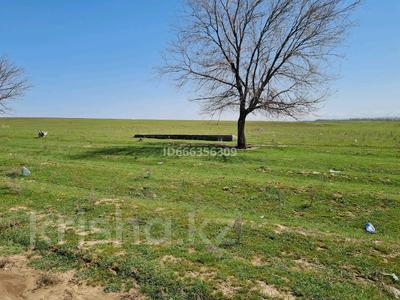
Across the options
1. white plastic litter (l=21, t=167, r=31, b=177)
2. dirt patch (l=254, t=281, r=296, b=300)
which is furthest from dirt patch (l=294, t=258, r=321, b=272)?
white plastic litter (l=21, t=167, r=31, b=177)

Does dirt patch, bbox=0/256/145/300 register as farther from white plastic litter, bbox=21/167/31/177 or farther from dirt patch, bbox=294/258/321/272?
white plastic litter, bbox=21/167/31/177

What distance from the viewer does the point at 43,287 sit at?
21.5ft

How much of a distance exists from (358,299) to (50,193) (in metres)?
9.59

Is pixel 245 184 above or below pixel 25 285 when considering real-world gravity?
above

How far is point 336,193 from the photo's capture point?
12.4 m

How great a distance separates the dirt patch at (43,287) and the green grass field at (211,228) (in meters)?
0.22

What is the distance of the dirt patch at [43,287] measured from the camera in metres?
6.27

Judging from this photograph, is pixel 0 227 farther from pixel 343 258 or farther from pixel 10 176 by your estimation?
pixel 343 258

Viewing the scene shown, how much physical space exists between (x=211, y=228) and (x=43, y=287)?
4.03 metres

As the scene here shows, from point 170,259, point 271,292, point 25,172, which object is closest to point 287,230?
point 271,292

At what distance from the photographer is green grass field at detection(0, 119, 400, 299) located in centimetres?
671

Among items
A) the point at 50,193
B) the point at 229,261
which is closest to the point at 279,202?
the point at 229,261

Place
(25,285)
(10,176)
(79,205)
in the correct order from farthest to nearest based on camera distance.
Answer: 1. (10,176)
2. (79,205)
3. (25,285)

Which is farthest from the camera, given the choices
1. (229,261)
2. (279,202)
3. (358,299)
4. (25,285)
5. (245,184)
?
(245,184)
